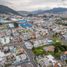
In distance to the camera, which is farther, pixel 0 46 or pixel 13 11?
pixel 13 11

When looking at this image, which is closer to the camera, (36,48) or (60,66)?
(60,66)

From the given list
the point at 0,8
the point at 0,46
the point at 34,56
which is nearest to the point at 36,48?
the point at 34,56

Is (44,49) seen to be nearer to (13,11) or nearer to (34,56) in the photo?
(34,56)

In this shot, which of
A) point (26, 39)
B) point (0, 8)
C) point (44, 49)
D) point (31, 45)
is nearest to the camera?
point (44, 49)

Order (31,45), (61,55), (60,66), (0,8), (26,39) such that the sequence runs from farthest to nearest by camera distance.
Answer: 1. (0,8)
2. (26,39)
3. (31,45)
4. (61,55)
5. (60,66)

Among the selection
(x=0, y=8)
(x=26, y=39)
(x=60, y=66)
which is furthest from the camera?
(x=0, y=8)

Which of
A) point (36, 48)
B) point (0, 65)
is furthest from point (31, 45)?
point (0, 65)

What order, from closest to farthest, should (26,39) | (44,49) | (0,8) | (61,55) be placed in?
(61,55) < (44,49) < (26,39) < (0,8)

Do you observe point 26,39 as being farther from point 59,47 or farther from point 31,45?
point 59,47
